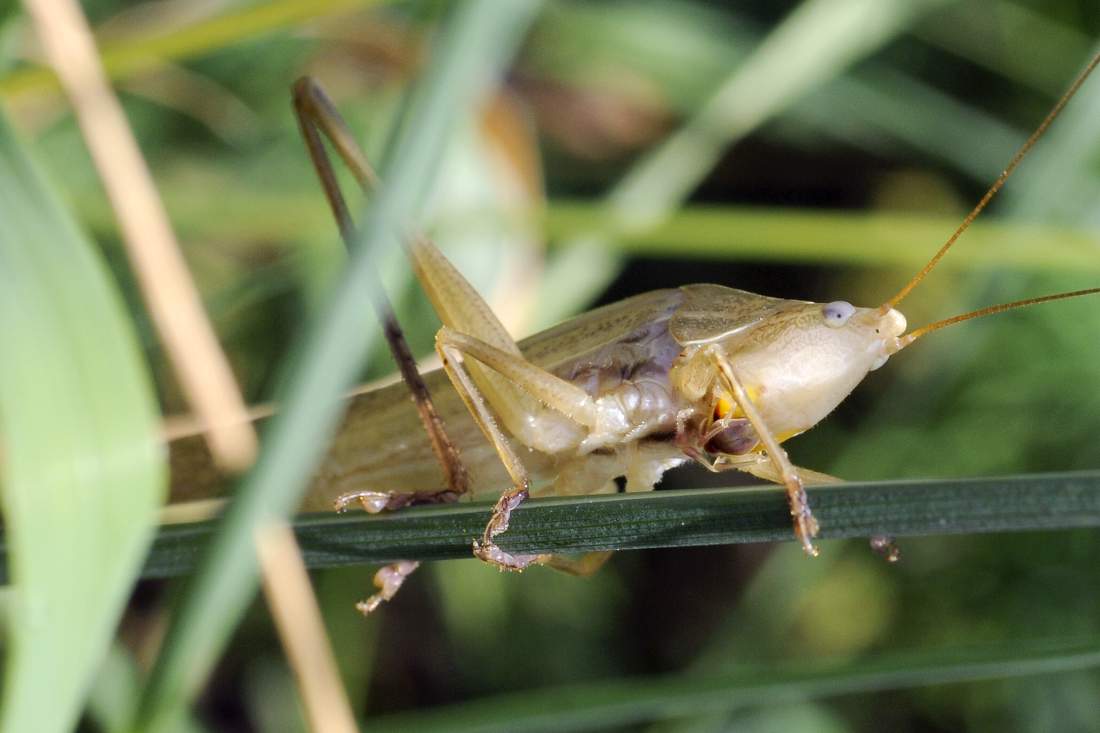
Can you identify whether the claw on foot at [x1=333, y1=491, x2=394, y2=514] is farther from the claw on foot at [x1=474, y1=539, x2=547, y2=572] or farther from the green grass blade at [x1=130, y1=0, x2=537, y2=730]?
the green grass blade at [x1=130, y1=0, x2=537, y2=730]

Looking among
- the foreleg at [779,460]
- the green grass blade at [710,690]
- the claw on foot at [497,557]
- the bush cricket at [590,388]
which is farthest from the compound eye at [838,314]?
the claw on foot at [497,557]

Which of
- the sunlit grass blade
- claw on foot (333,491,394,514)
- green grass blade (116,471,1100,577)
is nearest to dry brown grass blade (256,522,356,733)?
claw on foot (333,491,394,514)

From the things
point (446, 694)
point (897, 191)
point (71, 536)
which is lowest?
point (71, 536)

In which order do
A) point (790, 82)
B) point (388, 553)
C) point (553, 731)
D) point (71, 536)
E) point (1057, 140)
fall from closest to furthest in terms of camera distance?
point (71, 536), point (388, 553), point (553, 731), point (1057, 140), point (790, 82)

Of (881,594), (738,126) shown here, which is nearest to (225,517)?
(881,594)

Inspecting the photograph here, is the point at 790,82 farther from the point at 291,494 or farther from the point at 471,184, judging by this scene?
the point at 291,494

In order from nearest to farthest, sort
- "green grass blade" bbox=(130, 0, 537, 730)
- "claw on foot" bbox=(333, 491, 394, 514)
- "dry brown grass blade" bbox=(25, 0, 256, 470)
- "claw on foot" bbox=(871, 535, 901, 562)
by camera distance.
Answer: "green grass blade" bbox=(130, 0, 537, 730) < "claw on foot" bbox=(333, 491, 394, 514) < "claw on foot" bbox=(871, 535, 901, 562) < "dry brown grass blade" bbox=(25, 0, 256, 470)
